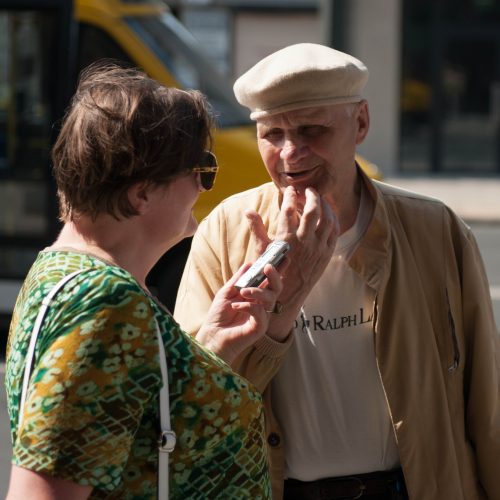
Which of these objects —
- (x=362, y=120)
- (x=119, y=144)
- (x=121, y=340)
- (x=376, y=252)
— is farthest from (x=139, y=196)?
(x=362, y=120)

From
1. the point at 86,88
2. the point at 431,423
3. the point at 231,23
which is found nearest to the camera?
the point at 86,88

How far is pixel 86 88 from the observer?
1.96 meters

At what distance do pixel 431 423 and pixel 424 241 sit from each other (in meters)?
0.41

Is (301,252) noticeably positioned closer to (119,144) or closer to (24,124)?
(119,144)

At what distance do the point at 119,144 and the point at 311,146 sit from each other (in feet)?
2.52

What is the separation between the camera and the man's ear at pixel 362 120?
260 cm

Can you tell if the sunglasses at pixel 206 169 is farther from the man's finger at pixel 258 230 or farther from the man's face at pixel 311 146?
the man's face at pixel 311 146

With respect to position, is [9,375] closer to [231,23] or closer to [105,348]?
[105,348]

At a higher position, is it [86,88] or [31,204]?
[86,88]

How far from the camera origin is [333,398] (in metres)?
2.49

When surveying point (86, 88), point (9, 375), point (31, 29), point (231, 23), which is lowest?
point (9, 375)

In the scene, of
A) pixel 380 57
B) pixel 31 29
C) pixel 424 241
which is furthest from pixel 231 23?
pixel 424 241

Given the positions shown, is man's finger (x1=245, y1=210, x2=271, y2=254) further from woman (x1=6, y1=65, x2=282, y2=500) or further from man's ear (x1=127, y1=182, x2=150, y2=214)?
man's ear (x1=127, y1=182, x2=150, y2=214)

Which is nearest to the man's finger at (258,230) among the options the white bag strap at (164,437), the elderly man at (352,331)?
the elderly man at (352,331)
